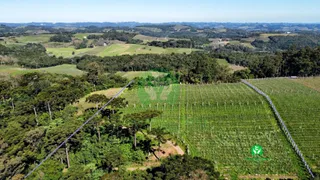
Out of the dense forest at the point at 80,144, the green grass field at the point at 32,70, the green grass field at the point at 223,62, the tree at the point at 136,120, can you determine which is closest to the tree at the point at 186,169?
the dense forest at the point at 80,144

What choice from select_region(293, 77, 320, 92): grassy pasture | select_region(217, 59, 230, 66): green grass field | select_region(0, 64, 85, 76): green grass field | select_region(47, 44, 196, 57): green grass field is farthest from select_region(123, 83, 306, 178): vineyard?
select_region(47, 44, 196, 57): green grass field

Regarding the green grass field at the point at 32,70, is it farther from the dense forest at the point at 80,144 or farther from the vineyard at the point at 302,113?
the vineyard at the point at 302,113

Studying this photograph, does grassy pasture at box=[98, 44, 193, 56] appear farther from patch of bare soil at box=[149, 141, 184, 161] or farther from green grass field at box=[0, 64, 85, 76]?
patch of bare soil at box=[149, 141, 184, 161]

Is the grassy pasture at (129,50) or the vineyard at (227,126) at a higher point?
the grassy pasture at (129,50)

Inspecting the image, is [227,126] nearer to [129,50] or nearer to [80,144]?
[80,144]

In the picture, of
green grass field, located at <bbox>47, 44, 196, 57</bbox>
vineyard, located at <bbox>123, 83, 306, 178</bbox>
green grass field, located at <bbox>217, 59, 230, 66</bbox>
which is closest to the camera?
vineyard, located at <bbox>123, 83, 306, 178</bbox>

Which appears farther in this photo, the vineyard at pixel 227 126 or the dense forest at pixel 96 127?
the vineyard at pixel 227 126
